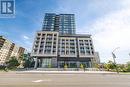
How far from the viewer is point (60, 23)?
169000mm

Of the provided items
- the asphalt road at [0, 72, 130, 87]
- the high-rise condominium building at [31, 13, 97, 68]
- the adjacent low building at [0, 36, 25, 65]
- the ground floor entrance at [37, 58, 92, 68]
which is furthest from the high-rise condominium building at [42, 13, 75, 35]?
the asphalt road at [0, 72, 130, 87]

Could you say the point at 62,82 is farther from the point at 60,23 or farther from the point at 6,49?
the point at 6,49

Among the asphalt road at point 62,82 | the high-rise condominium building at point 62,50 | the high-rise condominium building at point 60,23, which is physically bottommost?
the asphalt road at point 62,82

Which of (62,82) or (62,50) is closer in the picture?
(62,82)

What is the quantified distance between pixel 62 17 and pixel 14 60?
95.8 m

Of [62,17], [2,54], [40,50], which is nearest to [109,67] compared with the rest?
[40,50]

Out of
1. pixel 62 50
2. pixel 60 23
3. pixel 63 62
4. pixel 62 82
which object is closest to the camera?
pixel 62 82

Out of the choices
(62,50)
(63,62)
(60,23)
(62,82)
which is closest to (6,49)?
(60,23)

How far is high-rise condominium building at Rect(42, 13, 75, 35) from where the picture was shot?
16375cm

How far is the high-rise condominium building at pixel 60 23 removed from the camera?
16375 centimetres

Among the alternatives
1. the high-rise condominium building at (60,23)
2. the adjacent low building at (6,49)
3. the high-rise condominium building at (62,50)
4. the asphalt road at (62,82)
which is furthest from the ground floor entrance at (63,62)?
the asphalt road at (62,82)

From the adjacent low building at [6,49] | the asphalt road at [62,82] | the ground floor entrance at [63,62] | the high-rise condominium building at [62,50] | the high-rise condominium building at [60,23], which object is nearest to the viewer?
the asphalt road at [62,82]

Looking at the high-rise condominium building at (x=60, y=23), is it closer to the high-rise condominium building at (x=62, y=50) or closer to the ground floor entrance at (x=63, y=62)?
the high-rise condominium building at (x=62, y=50)

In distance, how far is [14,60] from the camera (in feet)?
286
